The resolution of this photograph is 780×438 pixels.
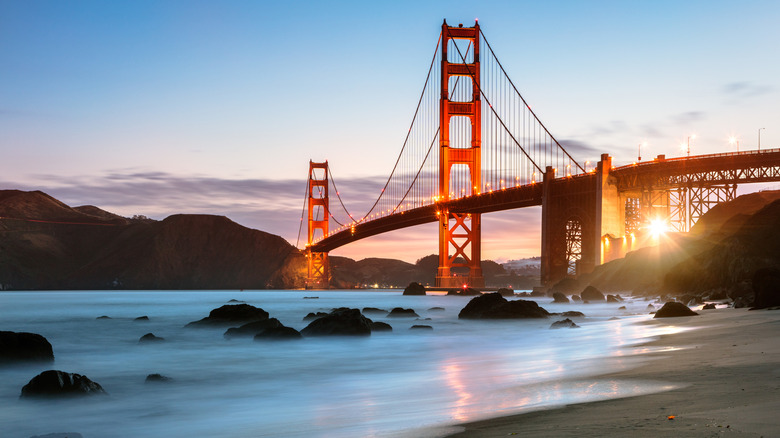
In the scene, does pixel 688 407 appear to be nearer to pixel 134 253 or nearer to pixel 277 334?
pixel 277 334

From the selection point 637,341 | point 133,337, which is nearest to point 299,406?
point 637,341

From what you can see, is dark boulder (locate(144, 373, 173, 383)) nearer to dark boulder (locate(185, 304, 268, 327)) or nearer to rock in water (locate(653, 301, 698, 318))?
rock in water (locate(653, 301, 698, 318))

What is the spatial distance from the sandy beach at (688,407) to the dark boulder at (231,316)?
53.6ft

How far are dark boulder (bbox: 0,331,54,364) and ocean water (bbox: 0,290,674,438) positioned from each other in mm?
243

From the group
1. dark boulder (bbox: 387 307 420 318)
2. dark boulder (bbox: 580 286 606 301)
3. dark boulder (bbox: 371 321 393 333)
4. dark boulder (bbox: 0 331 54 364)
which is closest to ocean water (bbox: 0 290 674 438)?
dark boulder (bbox: 0 331 54 364)

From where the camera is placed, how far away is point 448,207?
63406mm

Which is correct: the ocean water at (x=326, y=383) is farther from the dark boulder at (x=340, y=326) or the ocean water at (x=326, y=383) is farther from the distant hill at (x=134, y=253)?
the distant hill at (x=134, y=253)

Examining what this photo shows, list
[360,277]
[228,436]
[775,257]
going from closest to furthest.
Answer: [228,436], [775,257], [360,277]

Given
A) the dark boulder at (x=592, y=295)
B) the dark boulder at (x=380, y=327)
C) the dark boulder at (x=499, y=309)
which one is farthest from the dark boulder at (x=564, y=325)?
the dark boulder at (x=592, y=295)

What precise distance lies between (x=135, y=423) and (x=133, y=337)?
1359 centimetres

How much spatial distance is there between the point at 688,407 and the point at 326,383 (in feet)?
21.5

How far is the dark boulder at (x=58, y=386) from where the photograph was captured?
8253 millimetres

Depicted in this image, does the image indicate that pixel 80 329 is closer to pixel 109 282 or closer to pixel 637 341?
pixel 637 341

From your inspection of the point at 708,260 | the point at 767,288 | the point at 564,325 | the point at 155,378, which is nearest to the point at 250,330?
the point at 155,378
